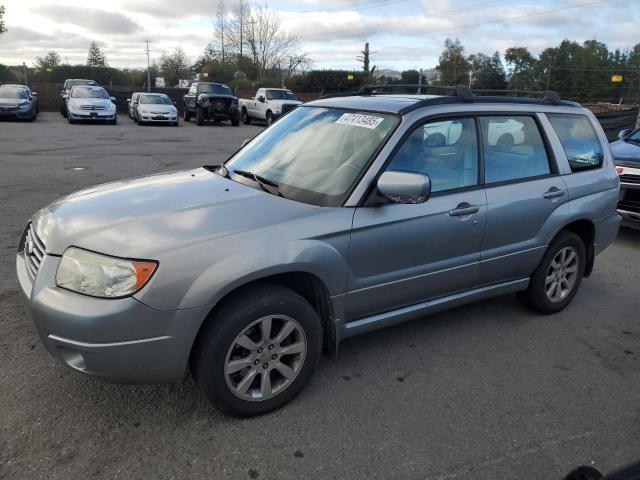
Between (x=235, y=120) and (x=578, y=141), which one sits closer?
(x=578, y=141)

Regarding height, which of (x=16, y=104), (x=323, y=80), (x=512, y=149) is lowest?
(x=16, y=104)

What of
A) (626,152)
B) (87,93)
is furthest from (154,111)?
(626,152)

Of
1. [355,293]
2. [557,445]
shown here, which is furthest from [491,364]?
[355,293]

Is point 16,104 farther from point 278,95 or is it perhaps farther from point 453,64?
point 453,64

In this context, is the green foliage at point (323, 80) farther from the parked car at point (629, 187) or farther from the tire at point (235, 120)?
the parked car at point (629, 187)

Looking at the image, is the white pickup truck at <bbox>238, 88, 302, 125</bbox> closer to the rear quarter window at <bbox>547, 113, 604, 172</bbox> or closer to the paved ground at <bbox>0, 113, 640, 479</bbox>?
the rear quarter window at <bbox>547, 113, 604, 172</bbox>

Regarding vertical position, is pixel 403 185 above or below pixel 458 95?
below

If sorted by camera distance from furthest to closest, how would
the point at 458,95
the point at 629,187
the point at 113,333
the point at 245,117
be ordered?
1. the point at 245,117
2. the point at 629,187
3. the point at 458,95
4. the point at 113,333

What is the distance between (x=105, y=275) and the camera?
2543 mm

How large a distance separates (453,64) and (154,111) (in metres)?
44.2

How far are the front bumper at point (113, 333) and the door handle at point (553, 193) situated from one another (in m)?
2.84

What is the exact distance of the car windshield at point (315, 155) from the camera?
10.7 ft

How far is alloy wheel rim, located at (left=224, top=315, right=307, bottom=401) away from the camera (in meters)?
2.81

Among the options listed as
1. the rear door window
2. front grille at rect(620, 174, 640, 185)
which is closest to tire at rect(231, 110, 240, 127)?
front grille at rect(620, 174, 640, 185)
